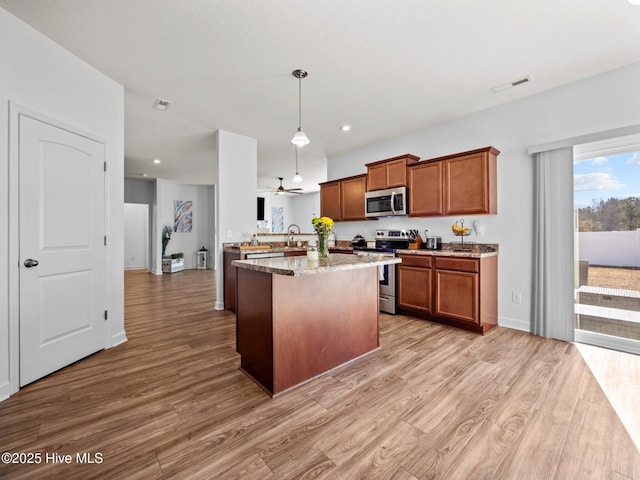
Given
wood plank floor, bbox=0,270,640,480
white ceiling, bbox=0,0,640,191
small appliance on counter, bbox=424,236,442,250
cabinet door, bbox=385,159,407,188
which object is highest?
white ceiling, bbox=0,0,640,191

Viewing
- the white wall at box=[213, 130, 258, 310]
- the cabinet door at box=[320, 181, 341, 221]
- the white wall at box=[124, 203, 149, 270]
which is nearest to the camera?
the white wall at box=[213, 130, 258, 310]

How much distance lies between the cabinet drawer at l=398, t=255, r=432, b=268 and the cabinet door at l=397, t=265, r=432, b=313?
0.04m

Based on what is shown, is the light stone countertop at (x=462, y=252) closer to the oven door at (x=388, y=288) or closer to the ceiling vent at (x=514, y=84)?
the oven door at (x=388, y=288)

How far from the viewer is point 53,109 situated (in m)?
2.45

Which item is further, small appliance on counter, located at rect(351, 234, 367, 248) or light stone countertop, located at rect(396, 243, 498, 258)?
small appliance on counter, located at rect(351, 234, 367, 248)

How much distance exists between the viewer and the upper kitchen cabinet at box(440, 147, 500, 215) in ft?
11.5

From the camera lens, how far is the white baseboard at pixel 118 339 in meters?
2.99

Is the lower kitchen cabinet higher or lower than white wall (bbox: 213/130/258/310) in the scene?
lower

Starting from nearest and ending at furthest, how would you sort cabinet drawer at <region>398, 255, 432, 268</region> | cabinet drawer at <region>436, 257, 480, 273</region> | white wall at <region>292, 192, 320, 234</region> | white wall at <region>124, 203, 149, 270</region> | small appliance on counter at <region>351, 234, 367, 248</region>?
cabinet drawer at <region>436, 257, 480, 273</region>, cabinet drawer at <region>398, 255, 432, 268</region>, small appliance on counter at <region>351, 234, 367, 248</region>, white wall at <region>124, 203, 149, 270</region>, white wall at <region>292, 192, 320, 234</region>

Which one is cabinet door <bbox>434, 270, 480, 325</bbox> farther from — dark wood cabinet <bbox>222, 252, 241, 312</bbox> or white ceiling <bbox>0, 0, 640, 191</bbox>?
dark wood cabinet <bbox>222, 252, 241, 312</bbox>

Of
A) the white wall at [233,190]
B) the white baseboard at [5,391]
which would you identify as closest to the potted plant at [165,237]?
the white wall at [233,190]

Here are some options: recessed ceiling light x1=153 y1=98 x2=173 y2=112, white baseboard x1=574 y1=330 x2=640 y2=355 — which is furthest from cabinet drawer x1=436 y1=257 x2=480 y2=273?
recessed ceiling light x1=153 y1=98 x2=173 y2=112

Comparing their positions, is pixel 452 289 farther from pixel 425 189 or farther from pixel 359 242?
pixel 359 242

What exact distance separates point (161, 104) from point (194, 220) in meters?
6.21
